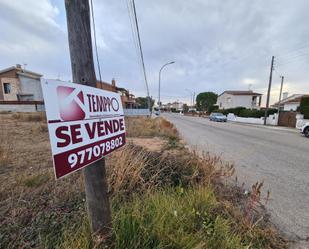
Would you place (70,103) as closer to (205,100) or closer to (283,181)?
(283,181)

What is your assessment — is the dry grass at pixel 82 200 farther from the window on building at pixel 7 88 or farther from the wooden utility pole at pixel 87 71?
the window on building at pixel 7 88

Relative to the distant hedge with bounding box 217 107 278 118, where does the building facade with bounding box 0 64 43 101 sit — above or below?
above

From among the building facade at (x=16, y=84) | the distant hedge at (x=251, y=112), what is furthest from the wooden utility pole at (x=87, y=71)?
the building facade at (x=16, y=84)

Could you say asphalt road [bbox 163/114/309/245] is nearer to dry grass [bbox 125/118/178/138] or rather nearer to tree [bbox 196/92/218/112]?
dry grass [bbox 125/118/178/138]

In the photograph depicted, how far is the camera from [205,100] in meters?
65.7

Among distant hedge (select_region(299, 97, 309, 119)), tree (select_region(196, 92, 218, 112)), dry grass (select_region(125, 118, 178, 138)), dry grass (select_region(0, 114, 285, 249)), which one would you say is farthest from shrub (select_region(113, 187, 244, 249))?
tree (select_region(196, 92, 218, 112))

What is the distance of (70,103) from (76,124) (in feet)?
0.52

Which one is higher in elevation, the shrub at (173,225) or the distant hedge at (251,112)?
the shrub at (173,225)

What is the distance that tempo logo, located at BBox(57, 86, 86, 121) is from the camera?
118 cm

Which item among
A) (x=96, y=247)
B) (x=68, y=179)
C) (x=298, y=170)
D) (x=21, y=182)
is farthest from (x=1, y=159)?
(x=298, y=170)

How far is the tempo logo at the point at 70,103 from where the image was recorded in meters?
1.18

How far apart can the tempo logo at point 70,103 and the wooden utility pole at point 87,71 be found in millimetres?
190

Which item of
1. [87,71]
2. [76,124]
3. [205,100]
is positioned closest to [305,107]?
[87,71]

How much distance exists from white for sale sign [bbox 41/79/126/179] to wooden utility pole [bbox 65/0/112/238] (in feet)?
0.42
